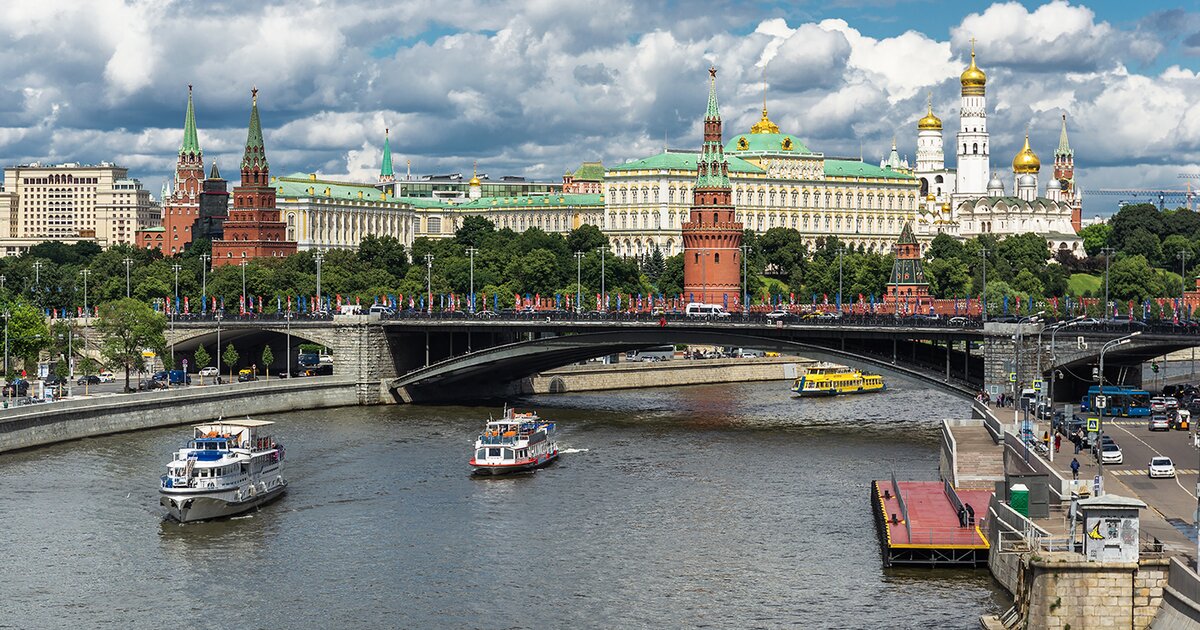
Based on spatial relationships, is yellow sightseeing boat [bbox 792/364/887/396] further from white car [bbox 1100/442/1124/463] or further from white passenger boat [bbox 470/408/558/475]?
white car [bbox 1100/442/1124/463]

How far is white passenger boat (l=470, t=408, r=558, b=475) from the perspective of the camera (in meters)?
87.5

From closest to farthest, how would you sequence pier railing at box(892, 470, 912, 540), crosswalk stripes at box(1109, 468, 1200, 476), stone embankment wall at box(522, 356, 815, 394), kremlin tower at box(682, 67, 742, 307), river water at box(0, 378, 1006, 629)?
river water at box(0, 378, 1006, 629)
pier railing at box(892, 470, 912, 540)
crosswalk stripes at box(1109, 468, 1200, 476)
stone embankment wall at box(522, 356, 815, 394)
kremlin tower at box(682, 67, 742, 307)

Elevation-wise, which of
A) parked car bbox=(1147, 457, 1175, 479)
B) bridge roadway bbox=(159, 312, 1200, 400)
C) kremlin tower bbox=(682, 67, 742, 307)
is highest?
kremlin tower bbox=(682, 67, 742, 307)

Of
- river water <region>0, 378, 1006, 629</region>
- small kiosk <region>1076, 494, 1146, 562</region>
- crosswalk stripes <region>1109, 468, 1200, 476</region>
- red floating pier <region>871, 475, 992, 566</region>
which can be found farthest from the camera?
crosswalk stripes <region>1109, 468, 1200, 476</region>

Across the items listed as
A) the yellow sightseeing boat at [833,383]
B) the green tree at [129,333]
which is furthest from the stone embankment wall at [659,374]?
the green tree at [129,333]

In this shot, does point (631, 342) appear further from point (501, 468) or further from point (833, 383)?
point (501, 468)

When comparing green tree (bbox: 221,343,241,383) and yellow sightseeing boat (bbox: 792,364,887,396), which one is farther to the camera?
yellow sightseeing boat (bbox: 792,364,887,396)

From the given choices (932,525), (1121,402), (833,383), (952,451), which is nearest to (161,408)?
(952,451)

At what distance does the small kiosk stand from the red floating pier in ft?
45.5

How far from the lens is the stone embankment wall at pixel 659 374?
456 feet

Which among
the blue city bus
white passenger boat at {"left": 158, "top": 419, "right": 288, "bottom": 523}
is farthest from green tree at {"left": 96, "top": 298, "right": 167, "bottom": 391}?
the blue city bus

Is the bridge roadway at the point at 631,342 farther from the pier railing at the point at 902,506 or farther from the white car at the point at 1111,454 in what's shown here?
the white car at the point at 1111,454

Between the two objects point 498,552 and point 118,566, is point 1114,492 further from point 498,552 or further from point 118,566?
point 118,566

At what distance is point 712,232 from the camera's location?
183m
